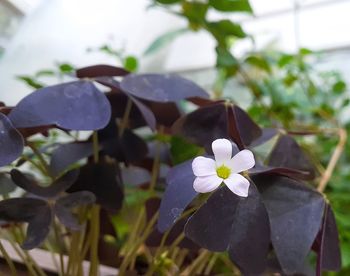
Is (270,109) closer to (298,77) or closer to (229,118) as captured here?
(298,77)

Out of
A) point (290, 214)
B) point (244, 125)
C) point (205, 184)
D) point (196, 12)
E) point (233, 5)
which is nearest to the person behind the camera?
point (205, 184)

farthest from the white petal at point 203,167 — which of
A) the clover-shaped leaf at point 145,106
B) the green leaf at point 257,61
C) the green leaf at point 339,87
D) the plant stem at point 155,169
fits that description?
the green leaf at point 339,87

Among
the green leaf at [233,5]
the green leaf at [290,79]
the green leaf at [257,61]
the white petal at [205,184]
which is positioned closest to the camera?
the white petal at [205,184]

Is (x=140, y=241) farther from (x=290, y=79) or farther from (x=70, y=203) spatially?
(x=290, y=79)

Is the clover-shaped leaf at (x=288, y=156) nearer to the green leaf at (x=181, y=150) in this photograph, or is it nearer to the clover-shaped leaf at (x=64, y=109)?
the green leaf at (x=181, y=150)

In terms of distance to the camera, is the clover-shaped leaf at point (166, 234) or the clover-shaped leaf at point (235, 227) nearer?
the clover-shaped leaf at point (235, 227)

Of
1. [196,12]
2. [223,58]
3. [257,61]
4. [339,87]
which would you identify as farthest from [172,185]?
[339,87]

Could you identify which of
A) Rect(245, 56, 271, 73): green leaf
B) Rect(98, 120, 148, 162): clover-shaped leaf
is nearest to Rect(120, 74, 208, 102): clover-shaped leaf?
Rect(98, 120, 148, 162): clover-shaped leaf
